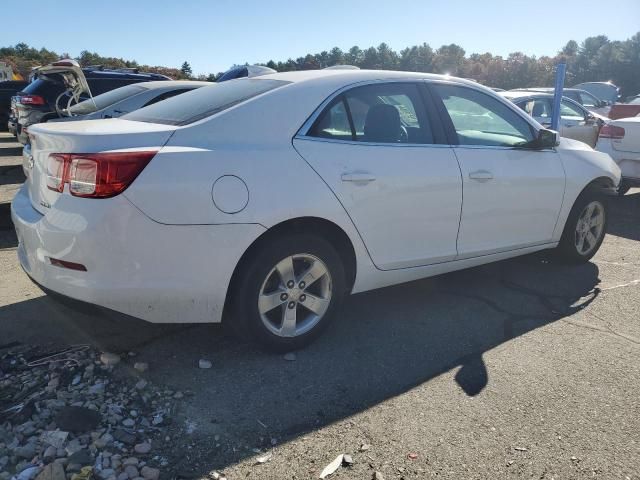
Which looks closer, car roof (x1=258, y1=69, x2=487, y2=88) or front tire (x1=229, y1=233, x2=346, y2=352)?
front tire (x1=229, y1=233, x2=346, y2=352)

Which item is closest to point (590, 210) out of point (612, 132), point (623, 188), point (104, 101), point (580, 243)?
point (580, 243)

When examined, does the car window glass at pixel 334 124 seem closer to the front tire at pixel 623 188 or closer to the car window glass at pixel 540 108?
the front tire at pixel 623 188

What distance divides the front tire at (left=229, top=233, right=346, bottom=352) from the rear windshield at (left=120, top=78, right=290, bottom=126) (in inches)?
34.4

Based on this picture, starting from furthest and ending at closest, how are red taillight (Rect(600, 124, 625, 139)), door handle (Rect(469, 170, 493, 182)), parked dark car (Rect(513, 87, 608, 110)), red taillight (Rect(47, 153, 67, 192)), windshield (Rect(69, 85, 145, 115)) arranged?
1. parked dark car (Rect(513, 87, 608, 110))
2. red taillight (Rect(600, 124, 625, 139))
3. windshield (Rect(69, 85, 145, 115))
4. door handle (Rect(469, 170, 493, 182))
5. red taillight (Rect(47, 153, 67, 192))

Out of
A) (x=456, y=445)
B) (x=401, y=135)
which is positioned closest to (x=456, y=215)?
(x=401, y=135)

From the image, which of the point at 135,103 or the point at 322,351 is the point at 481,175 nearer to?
the point at 322,351

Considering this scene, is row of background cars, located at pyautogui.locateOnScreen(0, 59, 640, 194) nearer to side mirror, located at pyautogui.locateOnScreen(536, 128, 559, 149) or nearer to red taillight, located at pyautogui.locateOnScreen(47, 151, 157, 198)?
red taillight, located at pyautogui.locateOnScreen(47, 151, 157, 198)

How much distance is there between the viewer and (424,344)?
3.55 m

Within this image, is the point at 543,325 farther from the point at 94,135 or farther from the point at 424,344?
the point at 94,135

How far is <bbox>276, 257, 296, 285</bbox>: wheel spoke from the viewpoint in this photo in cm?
315

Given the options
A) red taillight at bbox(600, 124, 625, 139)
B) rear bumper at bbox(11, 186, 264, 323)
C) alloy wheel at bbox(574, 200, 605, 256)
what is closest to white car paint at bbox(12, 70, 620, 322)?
rear bumper at bbox(11, 186, 264, 323)

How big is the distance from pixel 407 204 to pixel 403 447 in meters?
1.59

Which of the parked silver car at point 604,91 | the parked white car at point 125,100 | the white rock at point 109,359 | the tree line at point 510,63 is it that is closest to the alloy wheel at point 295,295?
the white rock at point 109,359

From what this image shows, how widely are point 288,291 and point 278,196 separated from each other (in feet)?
1.94
